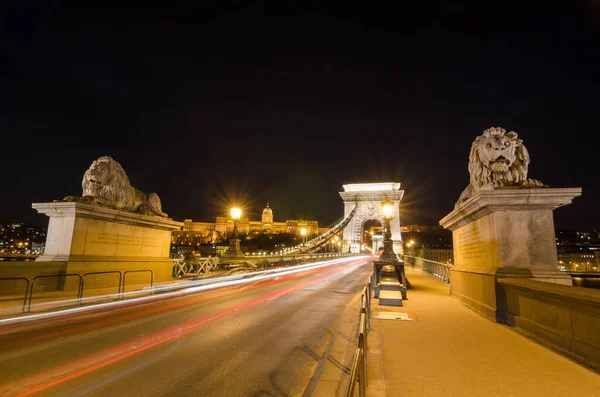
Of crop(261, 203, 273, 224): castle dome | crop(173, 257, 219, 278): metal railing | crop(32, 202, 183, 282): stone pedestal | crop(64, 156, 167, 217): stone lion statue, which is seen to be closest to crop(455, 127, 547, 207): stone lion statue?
crop(32, 202, 183, 282): stone pedestal

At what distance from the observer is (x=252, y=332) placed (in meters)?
6.70

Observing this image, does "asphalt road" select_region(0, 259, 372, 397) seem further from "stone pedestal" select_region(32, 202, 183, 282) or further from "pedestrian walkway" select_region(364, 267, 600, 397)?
"stone pedestal" select_region(32, 202, 183, 282)

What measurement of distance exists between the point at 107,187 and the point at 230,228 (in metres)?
171

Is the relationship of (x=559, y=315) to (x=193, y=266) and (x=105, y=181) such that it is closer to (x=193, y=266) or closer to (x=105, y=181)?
(x=105, y=181)

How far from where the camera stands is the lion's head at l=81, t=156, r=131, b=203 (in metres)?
12.3

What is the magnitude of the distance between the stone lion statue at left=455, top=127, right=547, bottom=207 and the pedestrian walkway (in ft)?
10.5

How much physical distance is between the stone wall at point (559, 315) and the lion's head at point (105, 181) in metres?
13.0

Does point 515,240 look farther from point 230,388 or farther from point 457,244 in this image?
point 230,388

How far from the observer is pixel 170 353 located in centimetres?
524

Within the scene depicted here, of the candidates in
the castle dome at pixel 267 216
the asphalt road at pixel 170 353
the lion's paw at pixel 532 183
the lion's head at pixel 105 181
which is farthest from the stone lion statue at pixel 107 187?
the castle dome at pixel 267 216

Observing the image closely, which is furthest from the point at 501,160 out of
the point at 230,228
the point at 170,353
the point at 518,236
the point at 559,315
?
the point at 230,228

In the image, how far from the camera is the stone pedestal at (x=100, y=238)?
36.4 ft

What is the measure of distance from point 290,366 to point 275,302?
19.6ft

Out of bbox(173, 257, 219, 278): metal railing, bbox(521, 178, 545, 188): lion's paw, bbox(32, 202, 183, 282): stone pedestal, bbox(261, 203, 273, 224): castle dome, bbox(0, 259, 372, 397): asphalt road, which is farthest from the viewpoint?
bbox(261, 203, 273, 224): castle dome
